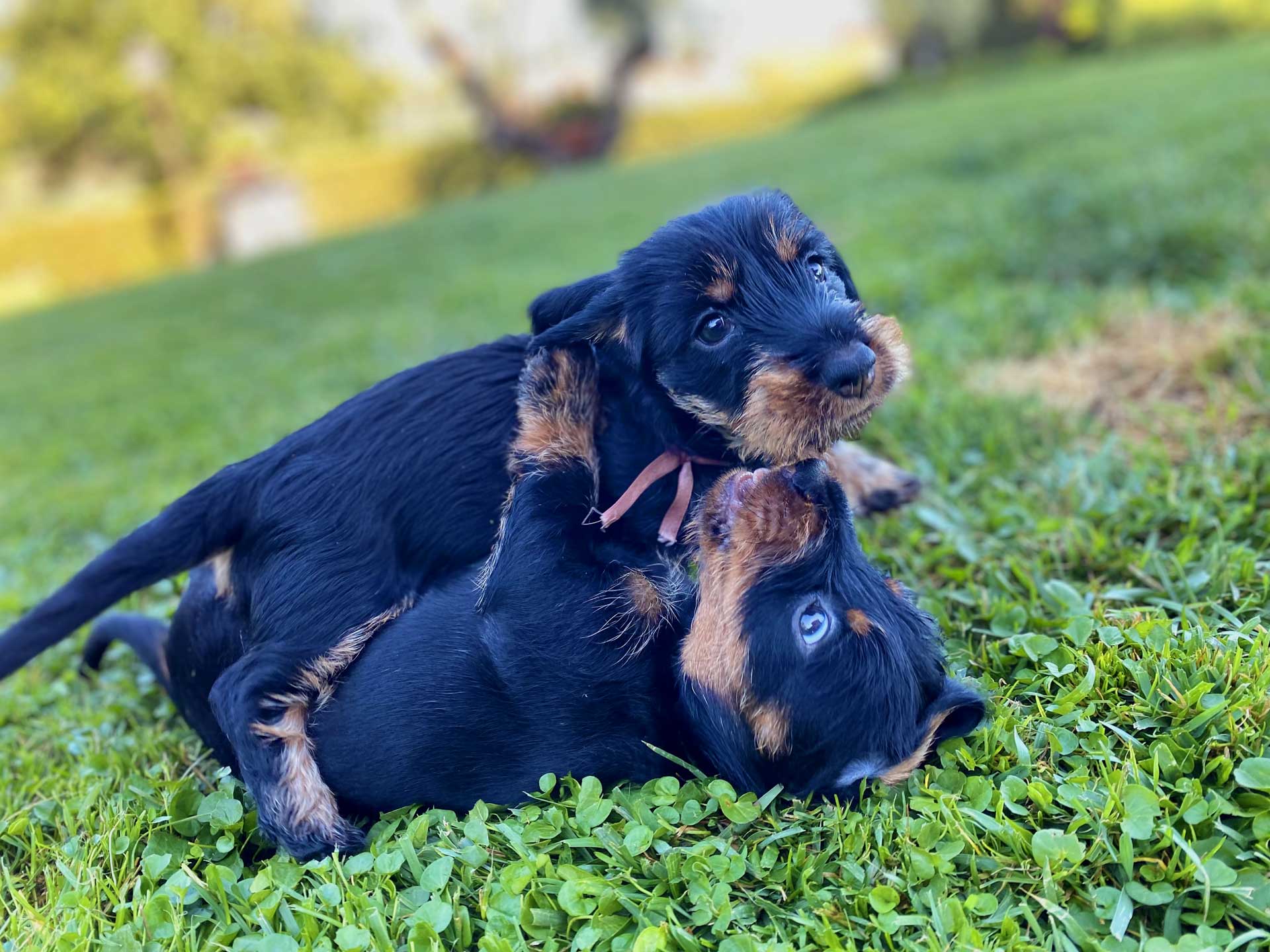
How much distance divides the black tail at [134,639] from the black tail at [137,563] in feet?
1.32

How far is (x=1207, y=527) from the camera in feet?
9.86

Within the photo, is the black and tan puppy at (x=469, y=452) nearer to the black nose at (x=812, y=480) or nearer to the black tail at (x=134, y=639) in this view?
the black nose at (x=812, y=480)

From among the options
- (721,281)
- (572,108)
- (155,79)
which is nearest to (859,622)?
(721,281)

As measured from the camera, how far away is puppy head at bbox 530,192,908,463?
2270 millimetres

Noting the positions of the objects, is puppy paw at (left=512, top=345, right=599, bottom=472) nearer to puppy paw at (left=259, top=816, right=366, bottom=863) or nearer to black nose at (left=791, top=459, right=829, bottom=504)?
black nose at (left=791, top=459, right=829, bottom=504)

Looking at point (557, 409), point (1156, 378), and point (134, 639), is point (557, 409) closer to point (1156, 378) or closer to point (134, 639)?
point (134, 639)

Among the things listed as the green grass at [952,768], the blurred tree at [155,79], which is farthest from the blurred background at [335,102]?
the green grass at [952,768]

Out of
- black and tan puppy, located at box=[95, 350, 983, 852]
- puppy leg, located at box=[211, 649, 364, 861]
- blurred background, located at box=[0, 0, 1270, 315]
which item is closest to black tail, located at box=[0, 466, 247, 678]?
puppy leg, located at box=[211, 649, 364, 861]

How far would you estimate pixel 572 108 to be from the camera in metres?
39.5

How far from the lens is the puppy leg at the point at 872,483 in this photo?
3.24m

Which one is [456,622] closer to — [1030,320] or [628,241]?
[1030,320]

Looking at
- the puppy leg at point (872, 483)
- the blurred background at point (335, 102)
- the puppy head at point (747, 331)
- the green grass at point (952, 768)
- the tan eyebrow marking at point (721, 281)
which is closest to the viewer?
the green grass at point (952, 768)

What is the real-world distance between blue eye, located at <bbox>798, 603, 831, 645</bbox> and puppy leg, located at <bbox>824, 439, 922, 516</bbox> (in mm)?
1039

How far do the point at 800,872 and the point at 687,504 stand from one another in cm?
88
